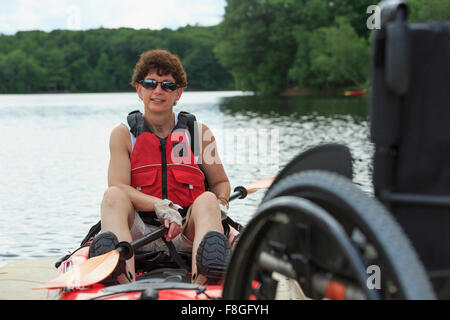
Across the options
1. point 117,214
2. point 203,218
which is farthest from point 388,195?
point 117,214

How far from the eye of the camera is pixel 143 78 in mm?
3609

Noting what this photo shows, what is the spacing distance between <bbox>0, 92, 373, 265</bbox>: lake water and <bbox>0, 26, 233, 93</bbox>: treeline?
54.7 m

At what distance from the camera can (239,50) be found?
203 feet

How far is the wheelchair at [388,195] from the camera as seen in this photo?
136 centimetres

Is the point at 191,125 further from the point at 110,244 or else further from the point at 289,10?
the point at 289,10

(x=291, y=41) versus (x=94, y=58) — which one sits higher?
(x=291, y=41)

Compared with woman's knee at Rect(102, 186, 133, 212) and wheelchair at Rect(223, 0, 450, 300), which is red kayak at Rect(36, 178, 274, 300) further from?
wheelchair at Rect(223, 0, 450, 300)

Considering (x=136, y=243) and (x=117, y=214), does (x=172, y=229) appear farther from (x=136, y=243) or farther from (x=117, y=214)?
(x=117, y=214)

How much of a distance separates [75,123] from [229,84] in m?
68.5

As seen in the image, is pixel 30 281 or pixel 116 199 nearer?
pixel 116 199

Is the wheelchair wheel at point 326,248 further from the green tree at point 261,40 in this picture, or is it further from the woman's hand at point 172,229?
the green tree at point 261,40

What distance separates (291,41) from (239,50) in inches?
214

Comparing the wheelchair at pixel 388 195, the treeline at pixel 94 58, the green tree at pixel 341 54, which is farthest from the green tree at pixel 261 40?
the wheelchair at pixel 388 195

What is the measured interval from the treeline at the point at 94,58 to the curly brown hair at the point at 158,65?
7631cm
